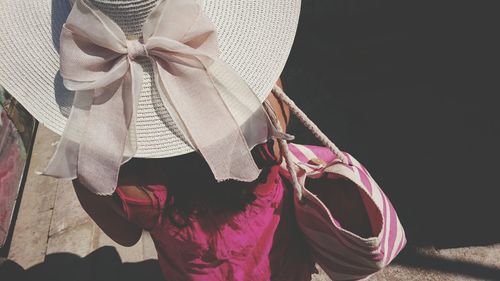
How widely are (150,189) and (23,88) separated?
417 millimetres

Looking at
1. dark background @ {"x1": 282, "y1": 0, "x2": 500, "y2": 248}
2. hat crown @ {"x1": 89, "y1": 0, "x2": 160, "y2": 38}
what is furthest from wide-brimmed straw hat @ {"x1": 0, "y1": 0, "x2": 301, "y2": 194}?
dark background @ {"x1": 282, "y1": 0, "x2": 500, "y2": 248}

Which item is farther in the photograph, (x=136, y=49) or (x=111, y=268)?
(x=111, y=268)

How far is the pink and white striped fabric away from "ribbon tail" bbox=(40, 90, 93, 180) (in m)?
0.60

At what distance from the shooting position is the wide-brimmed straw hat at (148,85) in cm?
94

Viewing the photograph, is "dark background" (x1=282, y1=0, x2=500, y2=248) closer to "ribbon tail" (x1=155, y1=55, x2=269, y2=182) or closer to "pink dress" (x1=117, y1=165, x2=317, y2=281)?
"pink dress" (x1=117, y1=165, x2=317, y2=281)

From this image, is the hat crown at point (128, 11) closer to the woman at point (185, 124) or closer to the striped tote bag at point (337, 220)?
the woman at point (185, 124)

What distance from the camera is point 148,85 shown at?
1.02m

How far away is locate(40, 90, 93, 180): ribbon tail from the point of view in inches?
39.0

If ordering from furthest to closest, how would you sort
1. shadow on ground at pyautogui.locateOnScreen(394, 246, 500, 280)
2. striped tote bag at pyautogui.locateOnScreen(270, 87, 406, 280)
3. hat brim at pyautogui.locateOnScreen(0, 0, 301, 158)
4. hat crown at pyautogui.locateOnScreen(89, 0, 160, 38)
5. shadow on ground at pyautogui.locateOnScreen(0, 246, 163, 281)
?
shadow on ground at pyautogui.locateOnScreen(0, 246, 163, 281), shadow on ground at pyautogui.locateOnScreen(394, 246, 500, 280), striped tote bag at pyautogui.locateOnScreen(270, 87, 406, 280), hat brim at pyautogui.locateOnScreen(0, 0, 301, 158), hat crown at pyautogui.locateOnScreen(89, 0, 160, 38)

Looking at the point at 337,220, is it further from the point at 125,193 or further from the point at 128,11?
the point at 128,11

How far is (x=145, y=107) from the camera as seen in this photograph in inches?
40.1

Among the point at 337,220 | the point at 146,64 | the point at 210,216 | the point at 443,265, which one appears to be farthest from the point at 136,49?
the point at 443,265

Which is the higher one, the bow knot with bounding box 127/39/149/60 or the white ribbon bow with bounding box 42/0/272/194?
the bow knot with bounding box 127/39/149/60

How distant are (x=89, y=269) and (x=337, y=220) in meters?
1.99
